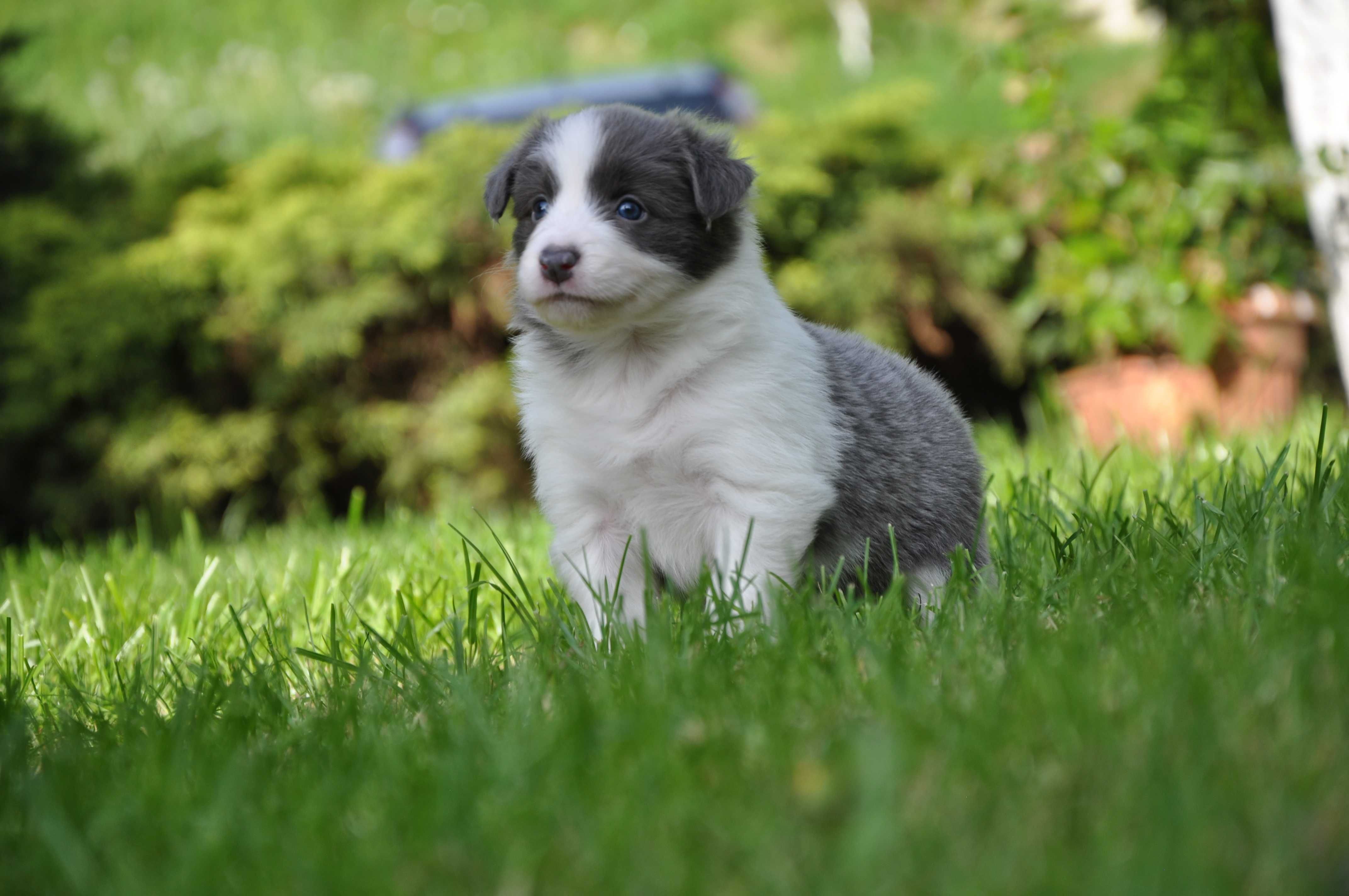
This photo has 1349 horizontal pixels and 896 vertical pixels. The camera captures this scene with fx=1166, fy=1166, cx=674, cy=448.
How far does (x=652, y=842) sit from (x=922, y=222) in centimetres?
546

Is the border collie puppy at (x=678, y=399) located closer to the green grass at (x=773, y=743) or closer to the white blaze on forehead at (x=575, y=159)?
the white blaze on forehead at (x=575, y=159)

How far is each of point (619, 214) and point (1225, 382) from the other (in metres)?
4.60

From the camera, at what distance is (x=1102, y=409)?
629 cm

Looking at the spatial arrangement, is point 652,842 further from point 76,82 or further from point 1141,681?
point 76,82

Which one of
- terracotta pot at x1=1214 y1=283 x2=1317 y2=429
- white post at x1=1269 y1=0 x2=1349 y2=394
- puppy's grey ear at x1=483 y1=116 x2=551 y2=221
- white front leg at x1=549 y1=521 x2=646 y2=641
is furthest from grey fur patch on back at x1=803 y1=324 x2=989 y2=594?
terracotta pot at x1=1214 y1=283 x2=1317 y2=429

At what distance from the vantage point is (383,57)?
14781 mm

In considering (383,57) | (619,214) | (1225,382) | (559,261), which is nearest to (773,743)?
(559,261)

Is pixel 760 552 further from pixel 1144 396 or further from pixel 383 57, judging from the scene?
pixel 383 57

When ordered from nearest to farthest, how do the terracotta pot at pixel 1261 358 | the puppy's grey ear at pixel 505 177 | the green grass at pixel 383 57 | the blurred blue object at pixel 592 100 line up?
the puppy's grey ear at pixel 505 177 < the terracotta pot at pixel 1261 358 < the blurred blue object at pixel 592 100 < the green grass at pixel 383 57

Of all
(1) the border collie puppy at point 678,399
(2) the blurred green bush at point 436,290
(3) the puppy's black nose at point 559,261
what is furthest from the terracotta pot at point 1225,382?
(3) the puppy's black nose at point 559,261

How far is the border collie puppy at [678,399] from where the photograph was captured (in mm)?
2652

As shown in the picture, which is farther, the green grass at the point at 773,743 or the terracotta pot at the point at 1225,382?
the terracotta pot at the point at 1225,382

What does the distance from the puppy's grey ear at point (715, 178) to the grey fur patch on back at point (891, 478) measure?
47 centimetres

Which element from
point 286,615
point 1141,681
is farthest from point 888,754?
point 286,615
